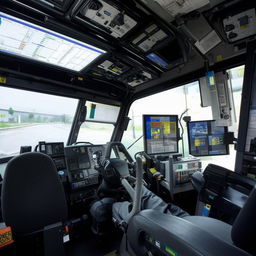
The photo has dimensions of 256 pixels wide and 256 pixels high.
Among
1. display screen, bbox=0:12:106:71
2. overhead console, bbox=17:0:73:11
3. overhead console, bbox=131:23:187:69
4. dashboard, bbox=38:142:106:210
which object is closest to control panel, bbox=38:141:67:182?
dashboard, bbox=38:142:106:210

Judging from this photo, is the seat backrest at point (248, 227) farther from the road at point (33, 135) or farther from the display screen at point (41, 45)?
the road at point (33, 135)

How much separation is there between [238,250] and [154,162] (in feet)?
6.39

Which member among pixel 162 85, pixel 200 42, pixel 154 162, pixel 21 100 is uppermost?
pixel 200 42

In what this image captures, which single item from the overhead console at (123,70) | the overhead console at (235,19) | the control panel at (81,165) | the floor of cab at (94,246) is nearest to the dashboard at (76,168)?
the control panel at (81,165)

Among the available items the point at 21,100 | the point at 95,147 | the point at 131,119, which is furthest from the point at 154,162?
the point at 21,100

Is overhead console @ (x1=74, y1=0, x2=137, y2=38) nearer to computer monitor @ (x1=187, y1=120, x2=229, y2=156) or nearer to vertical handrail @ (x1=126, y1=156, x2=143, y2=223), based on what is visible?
vertical handrail @ (x1=126, y1=156, x2=143, y2=223)

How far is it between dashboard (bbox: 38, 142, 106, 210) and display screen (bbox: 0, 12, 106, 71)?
47.9 inches

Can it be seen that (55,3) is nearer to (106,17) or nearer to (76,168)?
(106,17)

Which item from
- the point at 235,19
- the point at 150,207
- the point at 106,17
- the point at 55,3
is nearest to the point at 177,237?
the point at 150,207

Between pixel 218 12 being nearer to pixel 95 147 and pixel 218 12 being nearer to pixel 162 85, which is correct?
pixel 162 85

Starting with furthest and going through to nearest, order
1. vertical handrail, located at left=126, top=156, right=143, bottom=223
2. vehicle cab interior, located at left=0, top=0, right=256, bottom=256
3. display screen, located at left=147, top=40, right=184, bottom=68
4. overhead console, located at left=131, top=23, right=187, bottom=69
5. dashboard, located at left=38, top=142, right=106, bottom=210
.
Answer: dashboard, located at left=38, top=142, right=106, bottom=210 → display screen, located at left=147, top=40, right=184, bottom=68 → overhead console, located at left=131, top=23, right=187, bottom=69 → vertical handrail, located at left=126, top=156, right=143, bottom=223 → vehicle cab interior, located at left=0, top=0, right=256, bottom=256

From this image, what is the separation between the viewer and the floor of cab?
182cm

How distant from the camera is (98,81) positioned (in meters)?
3.02

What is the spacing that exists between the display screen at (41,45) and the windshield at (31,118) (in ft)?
2.33
